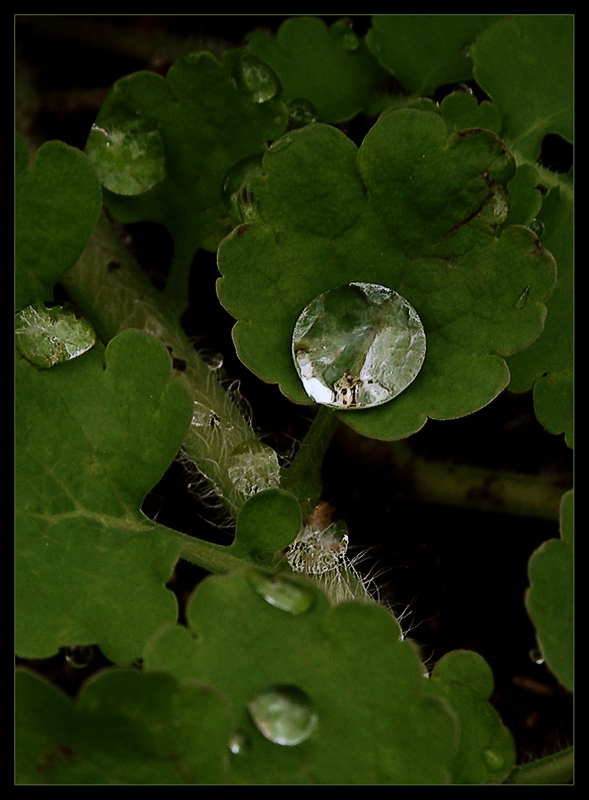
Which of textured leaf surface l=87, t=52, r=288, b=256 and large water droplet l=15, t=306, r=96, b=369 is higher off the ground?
textured leaf surface l=87, t=52, r=288, b=256

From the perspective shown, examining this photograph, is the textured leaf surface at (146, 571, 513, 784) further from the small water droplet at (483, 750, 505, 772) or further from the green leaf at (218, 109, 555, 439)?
the green leaf at (218, 109, 555, 439)

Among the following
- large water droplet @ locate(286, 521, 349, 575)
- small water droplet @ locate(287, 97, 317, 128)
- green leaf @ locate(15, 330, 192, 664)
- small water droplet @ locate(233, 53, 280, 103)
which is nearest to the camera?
green leaf @ locate(15, 330, 192, 664)

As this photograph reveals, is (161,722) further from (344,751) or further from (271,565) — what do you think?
(271,565)

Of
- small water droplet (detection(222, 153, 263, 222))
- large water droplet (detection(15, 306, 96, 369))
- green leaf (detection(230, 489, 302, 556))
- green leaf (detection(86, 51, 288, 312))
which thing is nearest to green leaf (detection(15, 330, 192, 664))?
large water droplet (detection(15, 306, 96, 369))

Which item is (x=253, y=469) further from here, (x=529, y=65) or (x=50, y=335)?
(x=529, y=65)

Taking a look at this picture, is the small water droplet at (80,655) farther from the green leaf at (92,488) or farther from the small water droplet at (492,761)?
the small water droplet at (492,761)

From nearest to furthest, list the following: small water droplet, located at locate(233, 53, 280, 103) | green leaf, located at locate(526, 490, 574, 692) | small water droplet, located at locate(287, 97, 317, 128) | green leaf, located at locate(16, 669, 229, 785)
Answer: green leaf, located at locate(16, 669, 229, 785)
green leaf, located at locate(526, 490, 574, 692)
small water droplet, located at locate(233, 53, 280, 103)
small water droplet, located at locate(287, 97, 317, 128)

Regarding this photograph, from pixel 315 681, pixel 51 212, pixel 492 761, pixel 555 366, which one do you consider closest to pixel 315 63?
pixel 51 212
